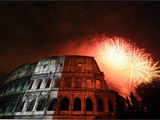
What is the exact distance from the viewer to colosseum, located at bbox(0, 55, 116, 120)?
1761 cm

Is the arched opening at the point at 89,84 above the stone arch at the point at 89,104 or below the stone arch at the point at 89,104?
above

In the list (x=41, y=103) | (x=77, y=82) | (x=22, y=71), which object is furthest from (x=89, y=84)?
(x=22, y=71)

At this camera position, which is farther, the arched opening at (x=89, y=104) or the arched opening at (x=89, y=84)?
the arched opening at (x=89, y=84)

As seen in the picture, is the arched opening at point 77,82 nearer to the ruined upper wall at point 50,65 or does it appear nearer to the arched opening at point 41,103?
the ruined upper wall at point 50,65

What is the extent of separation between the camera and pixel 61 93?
18719 mm

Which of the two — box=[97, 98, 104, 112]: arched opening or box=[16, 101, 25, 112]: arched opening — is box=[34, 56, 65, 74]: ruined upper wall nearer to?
box=[16, 101, 25, 112]: arched opening

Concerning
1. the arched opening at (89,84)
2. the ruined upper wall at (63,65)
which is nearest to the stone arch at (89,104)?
the arched opening at (89,84)

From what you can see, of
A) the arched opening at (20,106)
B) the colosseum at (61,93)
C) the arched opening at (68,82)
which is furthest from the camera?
the arched opening at (20,106)

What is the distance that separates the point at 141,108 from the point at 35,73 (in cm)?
1805

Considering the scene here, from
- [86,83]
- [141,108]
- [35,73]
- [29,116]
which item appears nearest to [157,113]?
[141,108]

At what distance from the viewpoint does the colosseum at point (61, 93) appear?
17.6 meters

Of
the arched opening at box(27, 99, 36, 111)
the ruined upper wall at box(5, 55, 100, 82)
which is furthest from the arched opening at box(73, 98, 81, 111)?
the arched opening at box(27, 99, 36, 111)

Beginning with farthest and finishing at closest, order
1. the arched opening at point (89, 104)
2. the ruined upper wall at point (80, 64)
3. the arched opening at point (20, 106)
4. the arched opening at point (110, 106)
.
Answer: the ruined upper wall at point (80, 64) < the arched opening at point (20, 106) < the arched opening at point (110, 106) < the arched opening at point (89, 104)

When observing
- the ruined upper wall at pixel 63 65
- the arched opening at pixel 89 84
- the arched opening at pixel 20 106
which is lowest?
the arched opening at pixel 20 106
